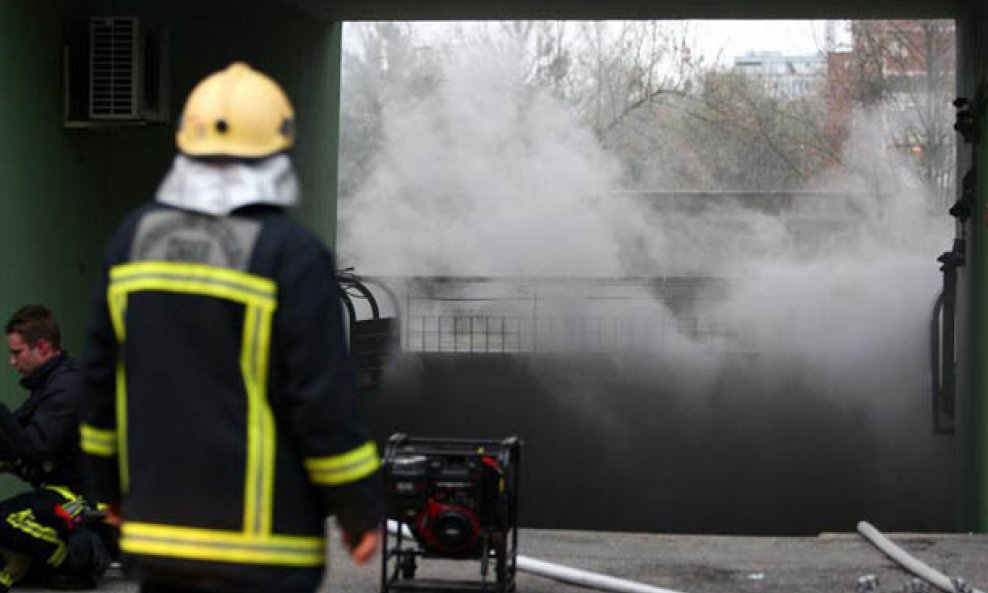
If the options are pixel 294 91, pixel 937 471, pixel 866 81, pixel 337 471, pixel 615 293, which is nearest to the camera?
pixel 337 471

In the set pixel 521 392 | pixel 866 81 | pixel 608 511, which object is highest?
pixel 866 81

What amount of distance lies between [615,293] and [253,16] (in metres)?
7.79

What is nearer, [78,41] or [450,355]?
[78,41]

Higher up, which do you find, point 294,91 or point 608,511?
point 294,91

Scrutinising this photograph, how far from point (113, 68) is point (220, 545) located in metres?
5.62

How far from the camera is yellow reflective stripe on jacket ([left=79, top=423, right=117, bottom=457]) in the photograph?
3.24 metres

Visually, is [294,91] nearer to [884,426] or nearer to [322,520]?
[884,426]

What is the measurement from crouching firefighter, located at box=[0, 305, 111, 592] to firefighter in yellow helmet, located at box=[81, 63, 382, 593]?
242cm

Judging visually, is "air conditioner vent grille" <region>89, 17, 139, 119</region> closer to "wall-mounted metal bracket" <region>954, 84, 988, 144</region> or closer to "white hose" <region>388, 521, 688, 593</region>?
"white hose" <region>388, 521, 688, 593</region>

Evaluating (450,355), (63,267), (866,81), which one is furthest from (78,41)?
(866,81)

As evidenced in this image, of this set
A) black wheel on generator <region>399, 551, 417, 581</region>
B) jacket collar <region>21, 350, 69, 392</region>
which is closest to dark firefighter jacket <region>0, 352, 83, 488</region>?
jacket collar <region>21, 350, 69, 392</region>

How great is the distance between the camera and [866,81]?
89.5ft

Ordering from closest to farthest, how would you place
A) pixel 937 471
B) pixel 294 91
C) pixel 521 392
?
pixel 294 91 < pixel 937 471 < pixel 521 392

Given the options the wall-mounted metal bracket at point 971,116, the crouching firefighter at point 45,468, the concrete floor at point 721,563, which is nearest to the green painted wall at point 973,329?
the wall-mounted metal bracket at point 971,116
